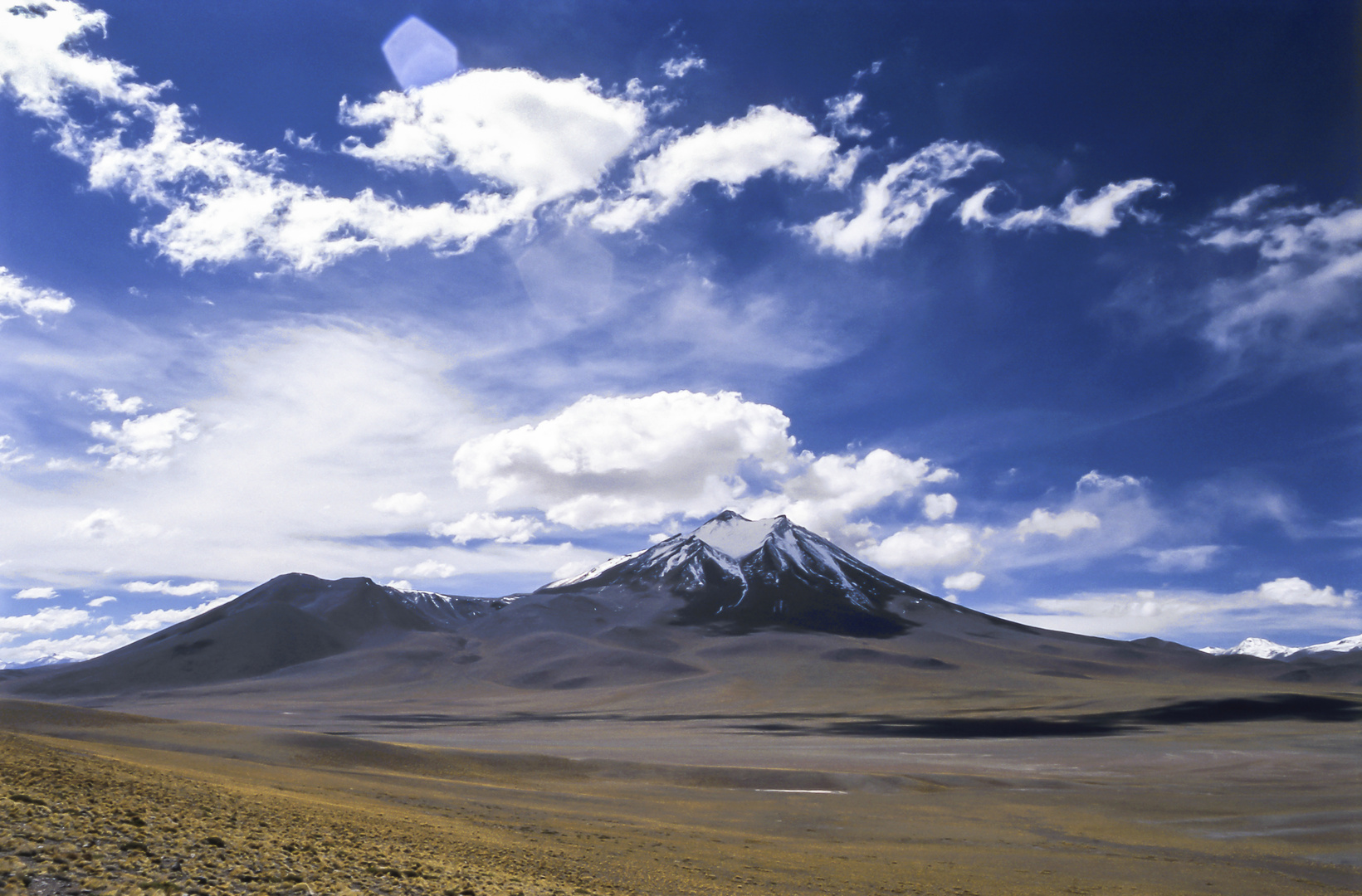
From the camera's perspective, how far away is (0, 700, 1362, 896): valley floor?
11898 mm

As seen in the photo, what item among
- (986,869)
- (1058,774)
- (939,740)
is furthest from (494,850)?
(939,740)

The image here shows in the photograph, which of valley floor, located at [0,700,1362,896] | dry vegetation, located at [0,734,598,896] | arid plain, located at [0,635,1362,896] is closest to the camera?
dry vegetation, located at [0,734,598,896]

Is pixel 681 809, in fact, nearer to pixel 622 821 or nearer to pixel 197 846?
pixel 622 821

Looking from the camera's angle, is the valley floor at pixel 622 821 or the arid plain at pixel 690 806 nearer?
the valley floor at pixel 622 821

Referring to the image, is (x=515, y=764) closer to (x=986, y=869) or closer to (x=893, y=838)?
(x=893, y=838)


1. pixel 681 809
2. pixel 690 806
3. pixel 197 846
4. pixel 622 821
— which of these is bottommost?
pixel 690 806

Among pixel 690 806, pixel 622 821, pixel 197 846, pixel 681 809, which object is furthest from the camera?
pixel 690 806

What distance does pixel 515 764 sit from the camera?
138 feet

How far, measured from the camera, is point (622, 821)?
2553cm

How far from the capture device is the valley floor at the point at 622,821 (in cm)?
1190

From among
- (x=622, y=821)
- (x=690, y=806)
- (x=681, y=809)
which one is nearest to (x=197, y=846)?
(x=622, y=821)

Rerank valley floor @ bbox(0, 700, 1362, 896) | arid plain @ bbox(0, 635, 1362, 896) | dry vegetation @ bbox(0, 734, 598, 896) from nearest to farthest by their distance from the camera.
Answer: dry vegetation @ bbox(0, 734, 598, 896), valley floor @ bbox(0, 700, 1362, 896), arid plain @ bbox(0, 635, 1362, 896)

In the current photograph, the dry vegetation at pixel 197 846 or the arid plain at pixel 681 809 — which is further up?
the dry vegetation at pixel 197 846

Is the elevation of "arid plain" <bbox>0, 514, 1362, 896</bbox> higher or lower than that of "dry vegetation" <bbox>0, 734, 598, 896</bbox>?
lower
